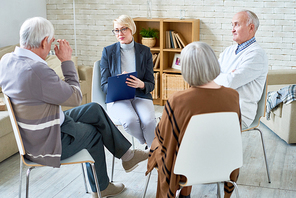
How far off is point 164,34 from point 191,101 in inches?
122

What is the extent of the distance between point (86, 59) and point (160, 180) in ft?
12.2

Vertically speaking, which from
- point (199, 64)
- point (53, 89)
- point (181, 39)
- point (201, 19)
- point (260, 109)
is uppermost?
point (201, 19)

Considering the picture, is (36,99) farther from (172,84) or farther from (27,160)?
(172,84)

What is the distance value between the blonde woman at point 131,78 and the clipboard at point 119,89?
0.15 ft

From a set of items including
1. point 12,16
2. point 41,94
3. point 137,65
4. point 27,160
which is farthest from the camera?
point 12,16

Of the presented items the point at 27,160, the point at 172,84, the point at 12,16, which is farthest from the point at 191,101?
the point at 12,16

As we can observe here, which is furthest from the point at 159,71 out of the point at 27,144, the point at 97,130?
the point at 27,144

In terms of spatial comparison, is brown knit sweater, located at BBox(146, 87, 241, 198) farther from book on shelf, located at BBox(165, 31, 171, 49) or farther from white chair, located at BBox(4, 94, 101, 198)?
book on shelf, located at BBox(165, 31, 171, 49)

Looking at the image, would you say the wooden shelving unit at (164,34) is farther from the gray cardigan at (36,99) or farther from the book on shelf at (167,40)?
the gray cardigan at (36,99)

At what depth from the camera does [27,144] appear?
1702mm

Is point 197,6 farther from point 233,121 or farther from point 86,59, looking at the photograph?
point 233,121

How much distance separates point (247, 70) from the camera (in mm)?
2326

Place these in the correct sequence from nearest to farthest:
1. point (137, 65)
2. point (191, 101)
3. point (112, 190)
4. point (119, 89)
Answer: point (191, 101)
point (112, 190)
point (119, 89)
point (137, 65)

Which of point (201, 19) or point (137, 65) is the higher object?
point (201, 19)
